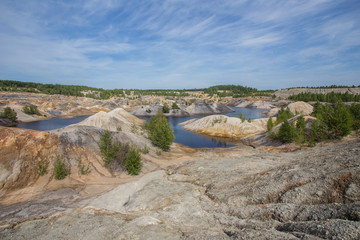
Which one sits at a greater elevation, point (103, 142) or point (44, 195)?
point (103, 142)

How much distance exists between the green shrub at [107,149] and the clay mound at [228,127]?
133 ft

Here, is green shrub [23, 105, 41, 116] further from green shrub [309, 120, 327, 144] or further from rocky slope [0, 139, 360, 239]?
green shrub [309, 120, 327, 144]

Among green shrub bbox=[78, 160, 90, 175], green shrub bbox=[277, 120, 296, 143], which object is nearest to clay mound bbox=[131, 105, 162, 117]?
green shrub bbox=[277, 120, 296, 143]

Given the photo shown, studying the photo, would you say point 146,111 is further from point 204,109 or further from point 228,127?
point 228,127

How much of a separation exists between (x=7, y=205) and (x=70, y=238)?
1165cm

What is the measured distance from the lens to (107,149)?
29.3 m

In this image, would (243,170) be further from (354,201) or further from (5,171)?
(5,171)

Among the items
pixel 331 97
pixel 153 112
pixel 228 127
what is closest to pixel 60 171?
pixel 228 127

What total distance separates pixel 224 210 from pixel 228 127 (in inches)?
2130

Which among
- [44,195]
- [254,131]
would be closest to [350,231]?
[44,195]

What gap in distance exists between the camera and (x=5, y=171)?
22.8m

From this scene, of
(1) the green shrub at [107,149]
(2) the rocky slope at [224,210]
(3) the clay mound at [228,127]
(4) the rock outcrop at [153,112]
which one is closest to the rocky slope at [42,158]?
(1) the green shrub at [107,149]

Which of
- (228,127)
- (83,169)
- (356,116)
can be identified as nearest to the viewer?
(83,169)

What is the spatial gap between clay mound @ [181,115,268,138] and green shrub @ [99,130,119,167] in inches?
1596
